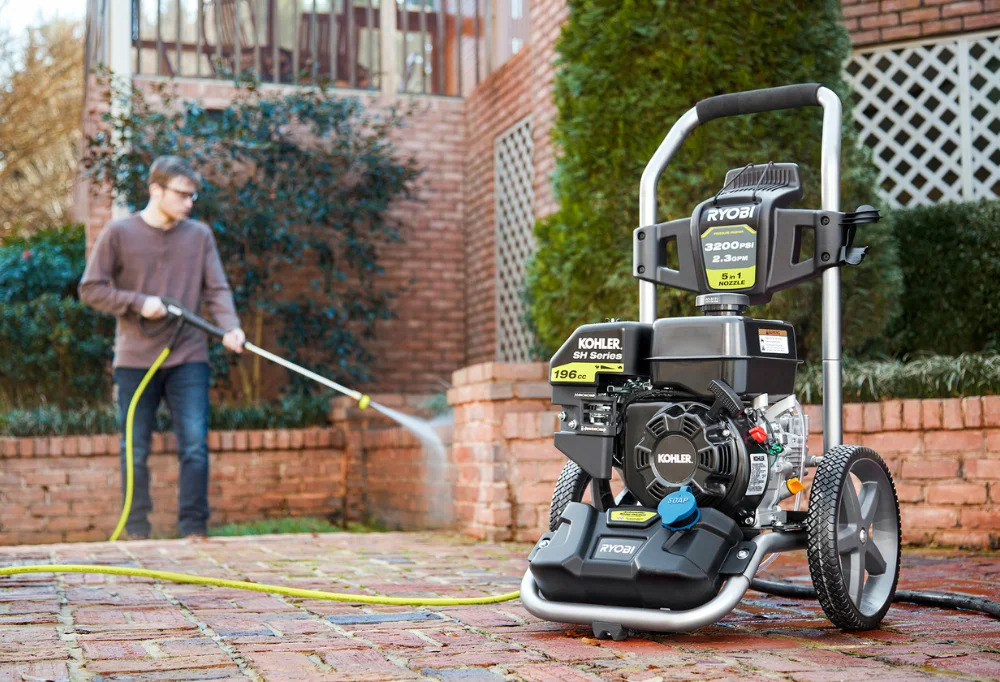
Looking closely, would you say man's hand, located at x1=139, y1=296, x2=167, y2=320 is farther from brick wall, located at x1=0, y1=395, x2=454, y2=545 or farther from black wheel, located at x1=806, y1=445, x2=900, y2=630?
black wheel, located at x1=806, y1=445, x2=900, y2=630

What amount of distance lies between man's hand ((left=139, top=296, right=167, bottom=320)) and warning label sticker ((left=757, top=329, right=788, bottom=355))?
345 centimetres

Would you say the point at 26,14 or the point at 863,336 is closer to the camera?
the point at 863,336

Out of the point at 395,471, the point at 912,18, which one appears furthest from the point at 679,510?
the point at 912,18

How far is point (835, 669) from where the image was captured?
2.23 meters

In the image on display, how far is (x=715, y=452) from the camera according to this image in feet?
8.18

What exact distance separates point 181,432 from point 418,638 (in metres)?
3.21

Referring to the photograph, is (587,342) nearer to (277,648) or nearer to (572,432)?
(572,432)

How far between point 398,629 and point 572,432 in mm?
622

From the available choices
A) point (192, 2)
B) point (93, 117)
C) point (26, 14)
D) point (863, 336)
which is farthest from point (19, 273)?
point (26, 14)

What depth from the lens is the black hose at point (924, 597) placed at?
9.31 feet

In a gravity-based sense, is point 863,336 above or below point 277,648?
above

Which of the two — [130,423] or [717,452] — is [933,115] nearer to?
[130,423]

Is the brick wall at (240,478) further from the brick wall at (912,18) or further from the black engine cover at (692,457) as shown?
the black engine cover at (692,457)

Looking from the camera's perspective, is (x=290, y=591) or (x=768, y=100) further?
(x=290, y=591)
